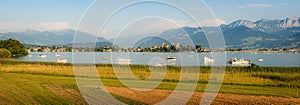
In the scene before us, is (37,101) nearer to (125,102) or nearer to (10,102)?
(10,102)

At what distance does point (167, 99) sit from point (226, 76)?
605 inches

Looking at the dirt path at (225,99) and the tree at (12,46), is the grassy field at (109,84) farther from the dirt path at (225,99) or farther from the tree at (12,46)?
the tree at (12,46)

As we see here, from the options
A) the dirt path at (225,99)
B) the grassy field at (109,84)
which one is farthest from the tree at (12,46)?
the dirt path at (225,99)

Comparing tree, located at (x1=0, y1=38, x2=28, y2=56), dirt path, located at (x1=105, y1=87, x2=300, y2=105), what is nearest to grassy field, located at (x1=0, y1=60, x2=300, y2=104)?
dirt path, located at (x1=105, y1=87, x2=300, y2=105)

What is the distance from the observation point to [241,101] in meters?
18.6

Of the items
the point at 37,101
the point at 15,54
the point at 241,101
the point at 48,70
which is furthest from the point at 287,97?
the point at 15,54

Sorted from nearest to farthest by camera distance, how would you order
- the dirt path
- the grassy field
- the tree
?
the dirt path
the grassy field
the tree

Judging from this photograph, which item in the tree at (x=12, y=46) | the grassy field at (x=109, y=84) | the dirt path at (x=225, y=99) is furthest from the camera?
the tree at (x=12, y=46)

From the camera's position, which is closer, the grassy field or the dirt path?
the dirt path

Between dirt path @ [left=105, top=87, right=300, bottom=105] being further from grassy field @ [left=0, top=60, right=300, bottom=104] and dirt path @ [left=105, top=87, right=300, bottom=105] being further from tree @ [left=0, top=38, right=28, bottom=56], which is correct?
tree @ [left=0, top=38, right=28, bottom=56]

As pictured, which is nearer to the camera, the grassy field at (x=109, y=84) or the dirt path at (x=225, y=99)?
the dirt path at (x=225, y=99)

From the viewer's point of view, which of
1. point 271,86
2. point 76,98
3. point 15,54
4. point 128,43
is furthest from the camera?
point 15,54

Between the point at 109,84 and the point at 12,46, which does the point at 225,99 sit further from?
the point at 12,46

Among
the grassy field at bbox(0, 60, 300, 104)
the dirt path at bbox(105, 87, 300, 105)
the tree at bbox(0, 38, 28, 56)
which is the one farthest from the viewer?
the tree at bbox(0, 38, 28, 56)
